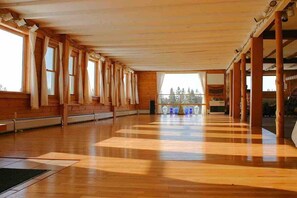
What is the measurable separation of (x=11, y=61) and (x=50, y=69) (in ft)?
5.46

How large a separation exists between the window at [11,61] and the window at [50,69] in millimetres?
1107

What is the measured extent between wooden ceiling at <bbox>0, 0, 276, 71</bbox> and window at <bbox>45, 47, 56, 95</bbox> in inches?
25.5

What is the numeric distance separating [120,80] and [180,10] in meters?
8.57

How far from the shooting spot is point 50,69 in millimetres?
8570

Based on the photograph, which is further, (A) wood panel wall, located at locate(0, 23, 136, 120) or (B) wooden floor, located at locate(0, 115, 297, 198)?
(A) wood panel wall, located at locate(0, 23, 136, 120)

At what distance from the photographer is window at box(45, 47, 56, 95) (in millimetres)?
8430

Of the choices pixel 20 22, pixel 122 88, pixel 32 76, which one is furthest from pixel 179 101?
pixel 20 22

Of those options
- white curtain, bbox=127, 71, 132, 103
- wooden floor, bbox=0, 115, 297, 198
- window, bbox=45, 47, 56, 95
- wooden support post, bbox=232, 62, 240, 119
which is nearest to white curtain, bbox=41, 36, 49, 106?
window, bbox=45, 47, 56, 95

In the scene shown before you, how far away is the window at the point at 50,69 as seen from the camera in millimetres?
8430

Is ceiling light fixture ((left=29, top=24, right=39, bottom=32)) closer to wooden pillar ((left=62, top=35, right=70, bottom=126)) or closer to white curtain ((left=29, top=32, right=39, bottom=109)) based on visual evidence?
white curtain ((left=29, top=32, right=39, bottom=109))

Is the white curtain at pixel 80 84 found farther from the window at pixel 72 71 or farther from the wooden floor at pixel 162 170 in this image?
the wooden floor at pixel 162 170

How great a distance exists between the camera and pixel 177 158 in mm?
3486

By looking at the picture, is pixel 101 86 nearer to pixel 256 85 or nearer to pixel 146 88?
pixel 256 85

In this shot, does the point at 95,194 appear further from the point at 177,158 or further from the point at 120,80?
the point at 120,80
